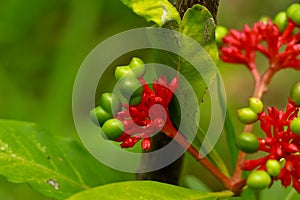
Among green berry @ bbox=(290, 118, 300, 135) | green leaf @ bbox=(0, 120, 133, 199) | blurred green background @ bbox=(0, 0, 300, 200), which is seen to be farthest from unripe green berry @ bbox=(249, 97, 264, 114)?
blurred green background @ bbox=(0, 0, 300, 200)

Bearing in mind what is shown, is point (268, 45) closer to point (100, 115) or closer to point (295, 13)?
point (295, 13)

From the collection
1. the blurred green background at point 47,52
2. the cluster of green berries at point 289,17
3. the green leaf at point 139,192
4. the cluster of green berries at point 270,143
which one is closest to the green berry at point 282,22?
the cluster of green berries at point 289,17

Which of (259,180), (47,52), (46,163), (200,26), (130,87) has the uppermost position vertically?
(200,26)

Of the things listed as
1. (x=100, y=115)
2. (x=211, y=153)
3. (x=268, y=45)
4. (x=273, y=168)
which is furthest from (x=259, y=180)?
(x=268, y=45)

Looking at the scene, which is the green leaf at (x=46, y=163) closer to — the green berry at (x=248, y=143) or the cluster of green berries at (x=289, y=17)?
the green berry at (x=248, y=143)

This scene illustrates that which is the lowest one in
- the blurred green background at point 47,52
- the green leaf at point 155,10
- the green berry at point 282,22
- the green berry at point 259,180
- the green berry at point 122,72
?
the blurred green background at point 47,52

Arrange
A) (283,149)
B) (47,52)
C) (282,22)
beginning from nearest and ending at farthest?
(283,149), (282,22), (47,52)

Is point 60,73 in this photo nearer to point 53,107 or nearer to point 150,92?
point 53,107

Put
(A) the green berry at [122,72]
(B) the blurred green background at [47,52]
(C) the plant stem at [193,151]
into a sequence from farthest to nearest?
(B) the blurred green background at [47,52] < (C) the plant stem at [193,151] < (A) the green berry at [122,72]
